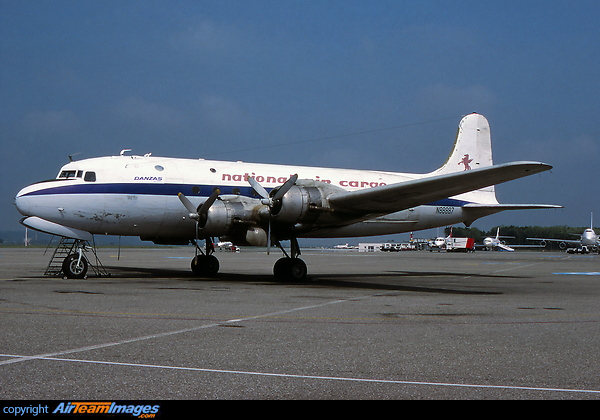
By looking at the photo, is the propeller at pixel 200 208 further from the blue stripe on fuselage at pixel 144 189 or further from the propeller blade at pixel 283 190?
the propeller blade at pixel 283 190

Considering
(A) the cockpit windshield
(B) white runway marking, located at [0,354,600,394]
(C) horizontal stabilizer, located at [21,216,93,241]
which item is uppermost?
(A) the cockpit windshield

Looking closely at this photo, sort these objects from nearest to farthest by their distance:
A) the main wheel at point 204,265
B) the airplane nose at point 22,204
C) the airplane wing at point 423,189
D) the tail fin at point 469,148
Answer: the airplane wing at point 423,189 < the airplane nose at point 22,204 < the main wheel at point 204,265 < the tail fin at point 469,148

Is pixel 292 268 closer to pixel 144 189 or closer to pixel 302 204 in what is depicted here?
pixel 302 204

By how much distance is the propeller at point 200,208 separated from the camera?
63.8 ft

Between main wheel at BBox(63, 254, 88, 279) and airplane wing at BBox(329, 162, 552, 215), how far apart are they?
8827 mm

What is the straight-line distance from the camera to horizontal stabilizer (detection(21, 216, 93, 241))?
19.7 meters

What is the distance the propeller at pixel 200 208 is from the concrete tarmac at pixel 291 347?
521cm

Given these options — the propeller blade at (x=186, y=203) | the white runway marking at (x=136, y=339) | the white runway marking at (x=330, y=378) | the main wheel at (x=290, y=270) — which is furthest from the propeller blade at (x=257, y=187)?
the white runway marking at (x=330, y=378)

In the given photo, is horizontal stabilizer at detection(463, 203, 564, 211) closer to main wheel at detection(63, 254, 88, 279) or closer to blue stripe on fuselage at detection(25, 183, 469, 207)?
blue stripe on fuselage at detection(25, 183, 469, 207)
